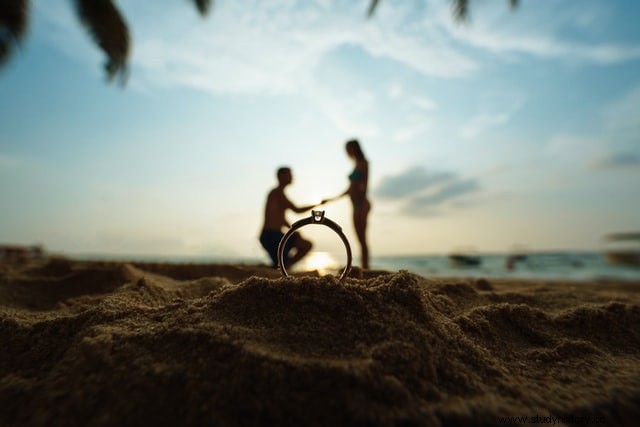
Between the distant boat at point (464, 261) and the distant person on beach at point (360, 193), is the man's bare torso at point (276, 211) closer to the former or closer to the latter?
the distant person on beach at point (360, 193)

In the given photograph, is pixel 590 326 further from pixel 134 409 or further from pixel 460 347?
pixel 134 409

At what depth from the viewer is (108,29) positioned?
10141 mm

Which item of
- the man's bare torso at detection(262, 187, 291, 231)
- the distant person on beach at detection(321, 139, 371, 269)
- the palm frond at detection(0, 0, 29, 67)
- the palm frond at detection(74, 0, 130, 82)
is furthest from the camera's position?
the palm frond at detection(74, 0, 130, 82)

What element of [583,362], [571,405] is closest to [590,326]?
[583,362]

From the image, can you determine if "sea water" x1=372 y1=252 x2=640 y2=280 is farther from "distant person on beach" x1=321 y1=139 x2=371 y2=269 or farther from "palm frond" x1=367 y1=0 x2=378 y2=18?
"palm frond" x1=367 y1=0 x2=378 y2=18

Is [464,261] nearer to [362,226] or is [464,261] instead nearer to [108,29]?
[362,226]

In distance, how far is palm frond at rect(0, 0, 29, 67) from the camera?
351 inches

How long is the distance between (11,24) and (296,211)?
988 cm

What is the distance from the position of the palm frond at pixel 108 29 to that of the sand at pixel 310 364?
1029 cm

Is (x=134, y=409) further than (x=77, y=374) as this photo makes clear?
No

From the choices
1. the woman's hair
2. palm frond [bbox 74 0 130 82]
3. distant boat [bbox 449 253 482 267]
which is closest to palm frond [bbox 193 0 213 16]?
palm frond [bbox 74 0 130 82]

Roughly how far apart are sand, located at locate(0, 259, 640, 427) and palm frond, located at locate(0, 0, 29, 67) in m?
10.1

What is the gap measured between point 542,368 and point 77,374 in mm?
2378

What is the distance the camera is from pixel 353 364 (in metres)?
1.53
